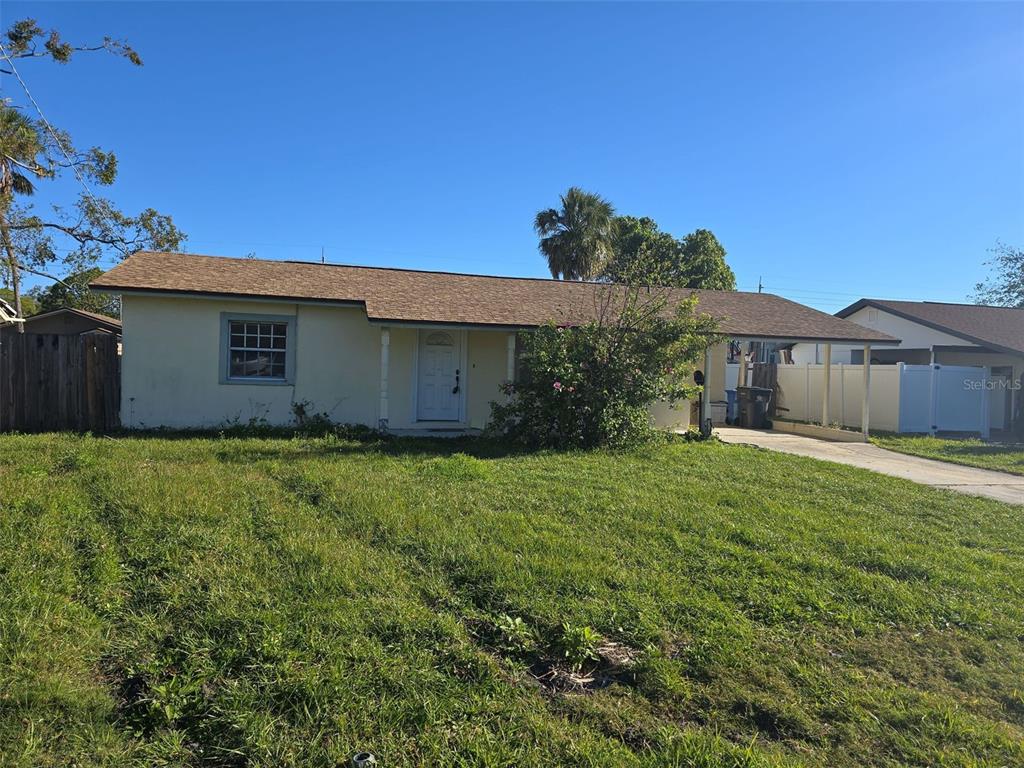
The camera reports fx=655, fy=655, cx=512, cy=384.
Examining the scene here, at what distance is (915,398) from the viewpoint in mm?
17984

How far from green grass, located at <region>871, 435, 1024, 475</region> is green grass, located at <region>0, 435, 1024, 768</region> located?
583cm

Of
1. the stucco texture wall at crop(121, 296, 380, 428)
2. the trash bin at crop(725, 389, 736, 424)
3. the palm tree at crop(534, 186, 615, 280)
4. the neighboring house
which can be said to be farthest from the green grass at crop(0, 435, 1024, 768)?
the palm tree at crop(534, 186, 615, 280)

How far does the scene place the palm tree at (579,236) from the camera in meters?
29.7

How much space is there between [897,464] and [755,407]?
6.63 m

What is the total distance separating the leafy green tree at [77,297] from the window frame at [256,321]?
73.2 feet

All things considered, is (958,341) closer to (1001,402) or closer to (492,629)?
(1001,402)

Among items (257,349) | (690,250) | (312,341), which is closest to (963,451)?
(312,341)

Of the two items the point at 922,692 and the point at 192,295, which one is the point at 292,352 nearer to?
the point at 192,295

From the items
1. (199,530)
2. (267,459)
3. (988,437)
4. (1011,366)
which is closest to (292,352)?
(267,459)

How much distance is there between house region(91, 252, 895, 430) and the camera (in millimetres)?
12570

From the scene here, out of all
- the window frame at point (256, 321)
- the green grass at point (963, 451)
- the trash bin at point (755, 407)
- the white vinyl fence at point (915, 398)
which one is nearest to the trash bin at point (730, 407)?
the trash bin at point (755, 407)

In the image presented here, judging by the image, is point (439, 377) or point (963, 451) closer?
point (963, 451)

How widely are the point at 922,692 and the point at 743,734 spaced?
1192 mm

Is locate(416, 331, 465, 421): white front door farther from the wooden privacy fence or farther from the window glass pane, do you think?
the wooden privacy fence
